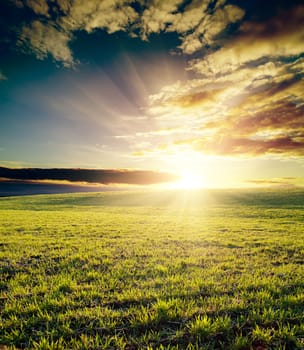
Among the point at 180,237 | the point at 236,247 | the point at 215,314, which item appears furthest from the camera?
the point at 180,237

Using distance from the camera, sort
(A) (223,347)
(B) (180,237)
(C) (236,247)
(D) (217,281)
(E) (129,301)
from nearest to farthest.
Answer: (A) (223,347)
(E) (129,301)
(D) (217,281)
(C) (236,247)
(B) (180,237)

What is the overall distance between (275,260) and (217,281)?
430 centimetres

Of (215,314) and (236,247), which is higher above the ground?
(215,314)

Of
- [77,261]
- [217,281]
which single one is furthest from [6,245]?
[217,281]

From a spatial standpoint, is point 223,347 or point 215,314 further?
point 215,314

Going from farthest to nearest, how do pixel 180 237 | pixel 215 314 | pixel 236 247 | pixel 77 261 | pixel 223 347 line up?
1. pixel 180 237
2. pixel 236 247
3. pixel 77 261
4. pixel 215 314
5. pixel 223 347

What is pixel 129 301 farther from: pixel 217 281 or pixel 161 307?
pixel 217 281

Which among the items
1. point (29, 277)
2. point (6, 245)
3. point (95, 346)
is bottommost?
point (6, 245)

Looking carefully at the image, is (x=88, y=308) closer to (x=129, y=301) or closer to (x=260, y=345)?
(x=129, y=301)

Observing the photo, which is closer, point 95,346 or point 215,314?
point 95,346

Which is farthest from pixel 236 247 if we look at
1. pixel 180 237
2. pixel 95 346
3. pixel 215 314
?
pixel 95 346

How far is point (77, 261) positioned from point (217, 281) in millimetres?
5745

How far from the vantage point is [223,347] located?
12.4ft

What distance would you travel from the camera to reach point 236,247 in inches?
466
